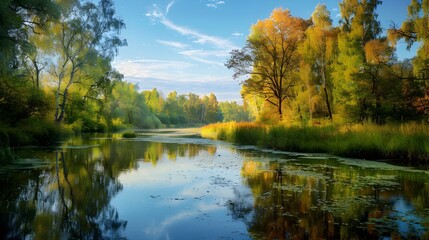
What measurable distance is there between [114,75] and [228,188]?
96.6 feet

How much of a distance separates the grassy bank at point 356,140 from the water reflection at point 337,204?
3.51m

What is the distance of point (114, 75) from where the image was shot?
113ft

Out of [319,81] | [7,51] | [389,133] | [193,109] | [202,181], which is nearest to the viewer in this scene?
[202,181]

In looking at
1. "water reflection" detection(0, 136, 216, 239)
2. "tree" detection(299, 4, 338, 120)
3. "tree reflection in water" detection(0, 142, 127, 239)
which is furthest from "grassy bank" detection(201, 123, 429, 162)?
"tree" detection(299, 4, 338, 120)

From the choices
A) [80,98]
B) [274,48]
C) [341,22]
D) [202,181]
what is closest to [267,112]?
[274,48]

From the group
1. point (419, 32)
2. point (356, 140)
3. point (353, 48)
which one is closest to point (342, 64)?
point (353, 48)

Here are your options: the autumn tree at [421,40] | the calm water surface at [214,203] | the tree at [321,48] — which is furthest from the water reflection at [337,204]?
the tree at [321,48]

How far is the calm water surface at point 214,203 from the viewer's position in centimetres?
464

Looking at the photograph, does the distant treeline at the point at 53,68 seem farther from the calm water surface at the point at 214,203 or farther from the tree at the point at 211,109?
the tree at the point at 211,109

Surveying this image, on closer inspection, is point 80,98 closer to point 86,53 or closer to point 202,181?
point 86,53

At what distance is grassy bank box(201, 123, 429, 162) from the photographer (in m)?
12.7

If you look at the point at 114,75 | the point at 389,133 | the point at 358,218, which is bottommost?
the point at 358,218

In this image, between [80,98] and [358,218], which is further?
[80,98]

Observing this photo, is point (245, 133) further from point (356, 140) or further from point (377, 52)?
point (377, 52)
